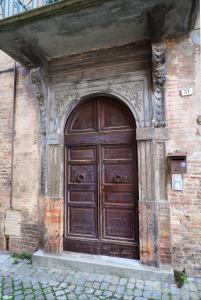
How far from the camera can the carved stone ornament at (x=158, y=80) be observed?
349 cm

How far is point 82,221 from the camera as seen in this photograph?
4.11m

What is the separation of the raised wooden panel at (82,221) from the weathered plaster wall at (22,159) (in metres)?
0.69

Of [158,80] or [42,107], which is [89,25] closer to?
[158,80]

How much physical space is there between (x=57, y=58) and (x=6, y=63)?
1363 millimetres

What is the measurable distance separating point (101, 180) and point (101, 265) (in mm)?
1401

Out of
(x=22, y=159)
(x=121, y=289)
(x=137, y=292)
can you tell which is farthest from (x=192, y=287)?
(x=22, y=159)

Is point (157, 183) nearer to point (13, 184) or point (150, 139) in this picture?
point (150, 139)

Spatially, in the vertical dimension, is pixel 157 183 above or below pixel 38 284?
above

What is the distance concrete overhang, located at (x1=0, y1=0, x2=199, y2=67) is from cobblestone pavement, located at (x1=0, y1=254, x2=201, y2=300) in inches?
148

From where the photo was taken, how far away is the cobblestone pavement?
302 centimetres

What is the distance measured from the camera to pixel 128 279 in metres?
3.43

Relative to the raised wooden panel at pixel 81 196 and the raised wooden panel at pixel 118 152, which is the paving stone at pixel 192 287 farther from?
the raised wooden panel at pixel 118 152

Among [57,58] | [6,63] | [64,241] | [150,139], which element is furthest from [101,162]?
[6,63]

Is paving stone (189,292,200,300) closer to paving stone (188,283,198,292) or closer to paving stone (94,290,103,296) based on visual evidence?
paving stone (188,283,198,292)
